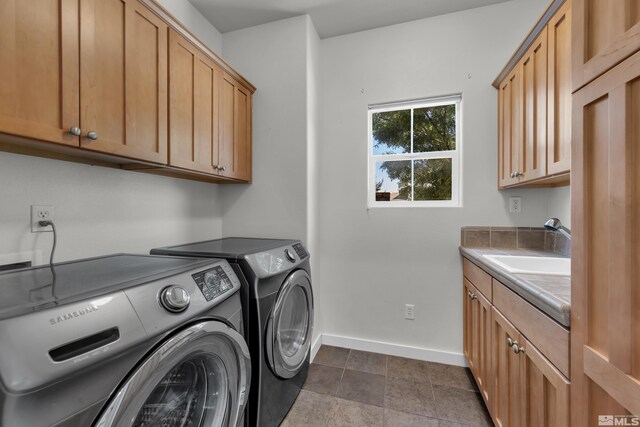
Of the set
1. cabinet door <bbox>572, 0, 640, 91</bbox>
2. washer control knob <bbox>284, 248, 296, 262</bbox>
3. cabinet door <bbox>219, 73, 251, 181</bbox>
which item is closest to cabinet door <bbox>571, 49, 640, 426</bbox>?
cabinet door <bbox>572, 0, 640, 91</bbox>

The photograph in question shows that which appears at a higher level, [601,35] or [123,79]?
[123,79]

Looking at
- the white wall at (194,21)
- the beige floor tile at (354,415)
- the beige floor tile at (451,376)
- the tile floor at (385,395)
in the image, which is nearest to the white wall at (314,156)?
the tile floor at (385,395)

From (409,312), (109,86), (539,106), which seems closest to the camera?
(109,86)

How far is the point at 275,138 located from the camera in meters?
2.16

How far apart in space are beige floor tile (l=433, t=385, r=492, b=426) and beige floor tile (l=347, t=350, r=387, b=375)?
402 millimetres

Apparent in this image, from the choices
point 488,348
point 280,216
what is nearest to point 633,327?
point 488,348

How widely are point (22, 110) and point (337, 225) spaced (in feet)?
6.45

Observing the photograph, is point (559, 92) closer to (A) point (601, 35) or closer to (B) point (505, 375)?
(A) point (601, 35)

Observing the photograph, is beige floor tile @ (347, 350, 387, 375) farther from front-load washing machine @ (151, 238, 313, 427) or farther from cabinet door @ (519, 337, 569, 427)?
cabinet door @ (519, 337, 569, 427)

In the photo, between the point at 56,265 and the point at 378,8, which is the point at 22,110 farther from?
the point at 378,8

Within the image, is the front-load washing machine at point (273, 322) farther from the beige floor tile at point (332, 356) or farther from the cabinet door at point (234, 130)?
the cabinet door at point (234, 130)

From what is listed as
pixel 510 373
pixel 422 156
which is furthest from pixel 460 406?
pixel 422 156

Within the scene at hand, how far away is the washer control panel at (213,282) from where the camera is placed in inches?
38.8

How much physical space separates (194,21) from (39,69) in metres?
1.51
